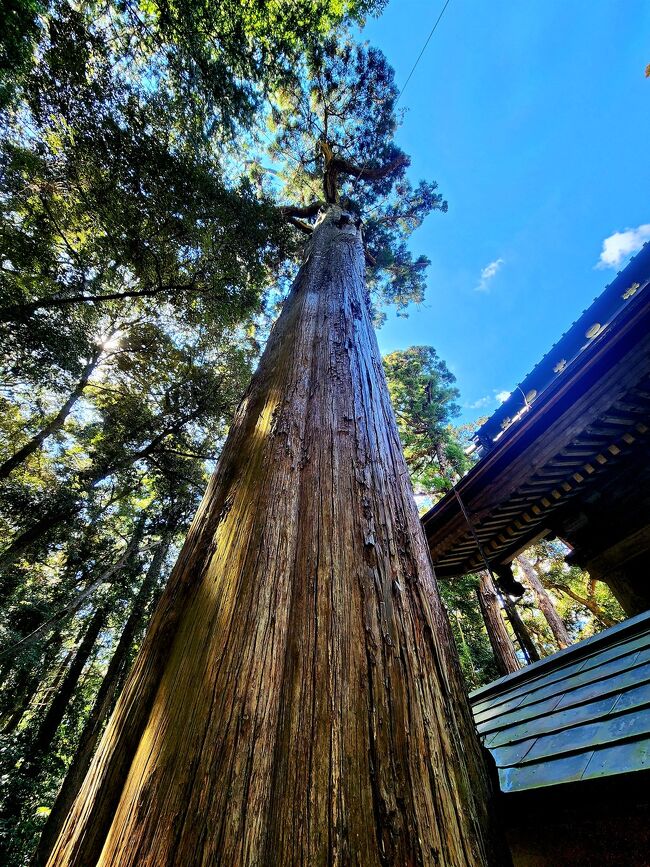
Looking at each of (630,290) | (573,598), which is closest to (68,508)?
(630,290)

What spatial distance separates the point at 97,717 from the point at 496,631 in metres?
9.57

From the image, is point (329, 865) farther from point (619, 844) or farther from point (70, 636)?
point (70, 636)

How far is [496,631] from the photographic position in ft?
20.3

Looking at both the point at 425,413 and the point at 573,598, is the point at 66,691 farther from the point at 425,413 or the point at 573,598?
the point at 573,598

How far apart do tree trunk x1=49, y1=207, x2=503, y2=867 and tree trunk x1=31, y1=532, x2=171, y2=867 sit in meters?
9.60

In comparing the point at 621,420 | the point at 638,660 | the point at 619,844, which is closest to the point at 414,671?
the point at 619,844

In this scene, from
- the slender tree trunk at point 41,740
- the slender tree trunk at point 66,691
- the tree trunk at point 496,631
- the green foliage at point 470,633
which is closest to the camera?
the tree trunk at point 496,631

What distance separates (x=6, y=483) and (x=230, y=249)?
23.9ft

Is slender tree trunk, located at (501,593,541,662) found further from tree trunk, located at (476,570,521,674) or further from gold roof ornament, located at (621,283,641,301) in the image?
gold roof ornament, located at (621,283,641,301)

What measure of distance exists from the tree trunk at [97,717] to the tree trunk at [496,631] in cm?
821

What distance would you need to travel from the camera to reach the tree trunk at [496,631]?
5910 mm

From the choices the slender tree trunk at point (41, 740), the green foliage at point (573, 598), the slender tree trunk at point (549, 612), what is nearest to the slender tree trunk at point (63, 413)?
the slender tree trunk at point (41, 740)

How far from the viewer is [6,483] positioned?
773 centimetres

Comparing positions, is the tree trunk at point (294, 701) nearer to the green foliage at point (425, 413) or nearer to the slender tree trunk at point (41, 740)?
the green foliage at point (425, 413)
